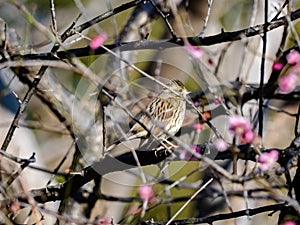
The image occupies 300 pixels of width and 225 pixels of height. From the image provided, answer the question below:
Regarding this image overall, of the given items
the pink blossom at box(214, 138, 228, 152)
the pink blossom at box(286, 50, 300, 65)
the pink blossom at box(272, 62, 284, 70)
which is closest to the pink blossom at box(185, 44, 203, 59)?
the pink blossom at box(214, 138, 228, 152)

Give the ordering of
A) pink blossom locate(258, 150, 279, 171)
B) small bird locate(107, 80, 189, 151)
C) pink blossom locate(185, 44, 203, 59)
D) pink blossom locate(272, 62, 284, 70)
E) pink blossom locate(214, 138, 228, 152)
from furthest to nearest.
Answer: small bird locate(107, 80, 189, 151) < pink blossom locate(272, 62, 284, 70) < pink blossom locate(214, 138, 228, 152) < pink blossom locate(185, 44, 203, 59) < pink blossom locate(258, 150, 279, 171)

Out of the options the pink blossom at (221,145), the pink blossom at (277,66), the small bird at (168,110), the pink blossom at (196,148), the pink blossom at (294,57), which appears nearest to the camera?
the pink blossom at (221,145)

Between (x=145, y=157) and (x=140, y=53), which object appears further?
(x=140, y=53)

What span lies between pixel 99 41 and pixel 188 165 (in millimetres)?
1744

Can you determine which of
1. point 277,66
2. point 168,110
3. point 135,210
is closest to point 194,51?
point 135,210

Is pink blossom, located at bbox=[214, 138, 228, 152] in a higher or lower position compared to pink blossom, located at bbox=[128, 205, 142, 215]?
higher

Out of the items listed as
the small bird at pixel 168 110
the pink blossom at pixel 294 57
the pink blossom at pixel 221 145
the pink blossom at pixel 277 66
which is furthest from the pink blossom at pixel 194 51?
the small bird at pixel 168 110

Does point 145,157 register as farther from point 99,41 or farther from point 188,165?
point 188,165

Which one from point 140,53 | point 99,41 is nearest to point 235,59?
point 140,53

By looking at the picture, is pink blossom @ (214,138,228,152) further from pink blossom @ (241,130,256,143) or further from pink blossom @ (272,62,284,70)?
pink blossom @ (272,62,284,70)

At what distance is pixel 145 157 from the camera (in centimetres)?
310

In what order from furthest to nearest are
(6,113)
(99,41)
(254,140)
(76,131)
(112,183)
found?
(112,183) < (6,113) < (76,131) < (99,41) < (254,140)

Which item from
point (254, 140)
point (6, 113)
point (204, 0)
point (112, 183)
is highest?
point (204, 0)

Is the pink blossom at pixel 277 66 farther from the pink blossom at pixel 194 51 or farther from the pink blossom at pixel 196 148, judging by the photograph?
the pink blossom at pixel 196 148
